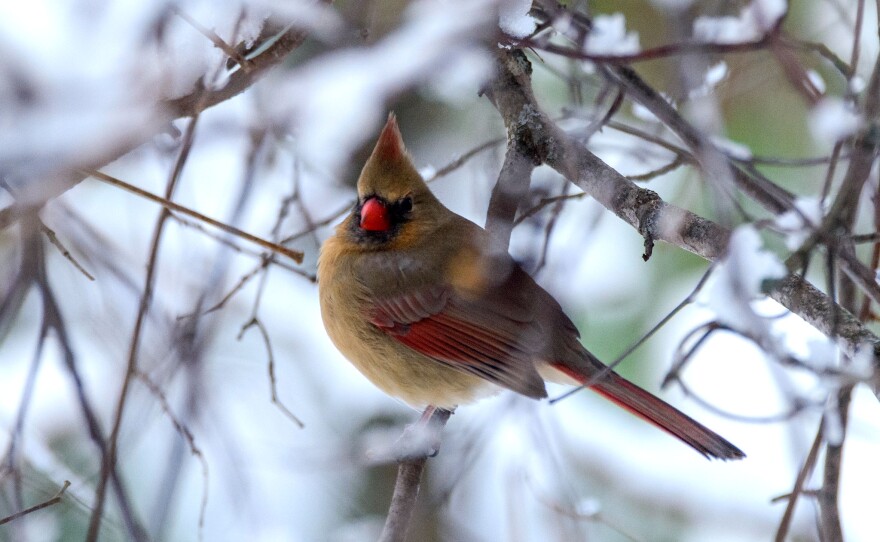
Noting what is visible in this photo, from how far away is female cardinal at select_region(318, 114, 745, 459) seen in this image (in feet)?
8.73

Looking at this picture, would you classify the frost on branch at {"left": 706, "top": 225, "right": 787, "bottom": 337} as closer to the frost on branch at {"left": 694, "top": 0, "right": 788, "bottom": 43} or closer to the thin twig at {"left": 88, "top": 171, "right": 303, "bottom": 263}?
the frost on branch at {"left": 694, "top": 0, "right": 788, "bottom": 43}

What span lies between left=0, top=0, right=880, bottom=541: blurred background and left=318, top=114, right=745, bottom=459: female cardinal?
0.11m

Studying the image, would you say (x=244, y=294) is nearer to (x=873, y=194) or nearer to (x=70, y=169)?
(x=70, y=169)

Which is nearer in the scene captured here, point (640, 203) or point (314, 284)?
point (640, 203)

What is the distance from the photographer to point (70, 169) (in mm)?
1914

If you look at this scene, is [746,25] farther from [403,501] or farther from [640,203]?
[403,501]

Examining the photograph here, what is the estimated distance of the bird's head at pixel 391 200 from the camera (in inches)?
106

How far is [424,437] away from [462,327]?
405mm

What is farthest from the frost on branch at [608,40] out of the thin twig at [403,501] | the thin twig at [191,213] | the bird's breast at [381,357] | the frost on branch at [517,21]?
the thin twig at [403,501]

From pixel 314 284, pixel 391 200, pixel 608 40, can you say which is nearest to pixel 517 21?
pixel 608 40

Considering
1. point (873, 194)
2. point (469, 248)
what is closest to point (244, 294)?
point (469, 248)

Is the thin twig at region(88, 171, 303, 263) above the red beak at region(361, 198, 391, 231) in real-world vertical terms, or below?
below

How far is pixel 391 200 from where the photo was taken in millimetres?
→ 2803

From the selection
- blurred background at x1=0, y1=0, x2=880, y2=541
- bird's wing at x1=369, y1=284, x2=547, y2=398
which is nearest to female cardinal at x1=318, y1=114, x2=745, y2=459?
bird's wing at x1=369, y1=284, x2=547, y2=398
